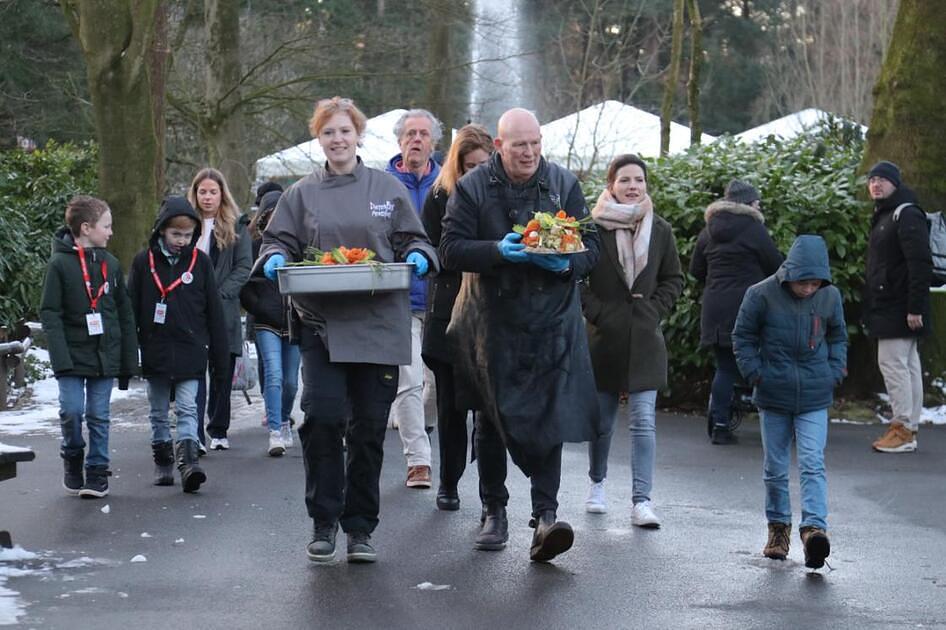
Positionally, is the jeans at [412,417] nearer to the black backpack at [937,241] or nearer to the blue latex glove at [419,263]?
the blue latex glove at [419,263]

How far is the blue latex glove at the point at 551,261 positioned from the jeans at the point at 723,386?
5066 mm

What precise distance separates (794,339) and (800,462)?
59cm

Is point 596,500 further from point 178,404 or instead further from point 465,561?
point 178,404

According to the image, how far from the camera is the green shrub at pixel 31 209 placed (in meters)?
15.6

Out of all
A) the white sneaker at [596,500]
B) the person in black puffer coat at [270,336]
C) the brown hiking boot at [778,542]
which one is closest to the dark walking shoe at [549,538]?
the brown hiking boot at [778,542]

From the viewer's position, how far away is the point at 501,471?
771 centimetres

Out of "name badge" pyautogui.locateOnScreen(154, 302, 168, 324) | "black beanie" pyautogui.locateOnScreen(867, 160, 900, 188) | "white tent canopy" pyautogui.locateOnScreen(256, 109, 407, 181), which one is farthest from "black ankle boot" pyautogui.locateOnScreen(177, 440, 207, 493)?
"white tent canopy" pyautogui.locateOnScreen(256, 109, 407, 181)

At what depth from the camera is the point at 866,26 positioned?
144 ft

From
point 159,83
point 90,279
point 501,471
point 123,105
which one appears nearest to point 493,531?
point 501,471

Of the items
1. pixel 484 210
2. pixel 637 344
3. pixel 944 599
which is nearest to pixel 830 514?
pixel 637 344

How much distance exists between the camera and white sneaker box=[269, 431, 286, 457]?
1101cm

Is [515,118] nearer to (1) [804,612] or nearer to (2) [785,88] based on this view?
(1) [804,612]

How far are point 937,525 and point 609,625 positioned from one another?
3208mm

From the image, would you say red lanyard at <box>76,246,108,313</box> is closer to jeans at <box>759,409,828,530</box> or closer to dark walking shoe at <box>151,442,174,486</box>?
dark walking shoe at <box>151,442,174,486</box>
